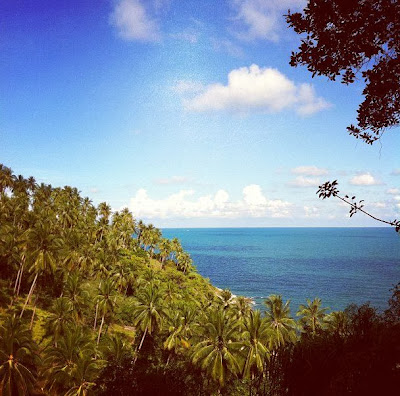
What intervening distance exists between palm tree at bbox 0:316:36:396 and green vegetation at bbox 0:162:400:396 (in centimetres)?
10

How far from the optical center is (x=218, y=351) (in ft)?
102

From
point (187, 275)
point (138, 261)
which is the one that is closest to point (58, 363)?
point (138, 261)

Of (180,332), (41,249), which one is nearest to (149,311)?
(180,332)

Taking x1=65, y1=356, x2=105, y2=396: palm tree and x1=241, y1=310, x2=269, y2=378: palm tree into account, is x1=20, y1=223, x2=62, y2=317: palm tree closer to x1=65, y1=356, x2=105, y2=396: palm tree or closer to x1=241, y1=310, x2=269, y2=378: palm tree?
x1=65, y1=356, x2=105, y2=396: palm tree

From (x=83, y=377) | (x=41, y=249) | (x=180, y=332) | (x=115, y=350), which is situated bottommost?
(x=115, y=350)

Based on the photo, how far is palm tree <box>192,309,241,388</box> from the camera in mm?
30406

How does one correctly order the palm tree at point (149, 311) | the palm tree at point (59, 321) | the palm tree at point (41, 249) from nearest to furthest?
1. the palm tree at point (59, 321)
2. the palm tree at point (149, 311)
3. the palm tree at point (41, 249)

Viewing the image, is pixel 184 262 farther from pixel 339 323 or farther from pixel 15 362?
pixel 339 323

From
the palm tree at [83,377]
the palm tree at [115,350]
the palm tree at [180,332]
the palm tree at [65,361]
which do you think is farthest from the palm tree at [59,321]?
the palm tree at [180,332]

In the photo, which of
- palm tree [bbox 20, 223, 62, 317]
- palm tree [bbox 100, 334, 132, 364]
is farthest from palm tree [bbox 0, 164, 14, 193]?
palm tree [bbox 100, 334, 132, 364]

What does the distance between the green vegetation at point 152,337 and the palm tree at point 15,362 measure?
0.10 m

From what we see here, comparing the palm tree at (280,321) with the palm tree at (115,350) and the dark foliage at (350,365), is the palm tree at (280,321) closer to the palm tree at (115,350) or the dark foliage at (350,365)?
the palm tree at (115,350)

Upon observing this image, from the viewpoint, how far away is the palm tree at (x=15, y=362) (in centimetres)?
2680

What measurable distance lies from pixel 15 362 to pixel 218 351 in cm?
2053
